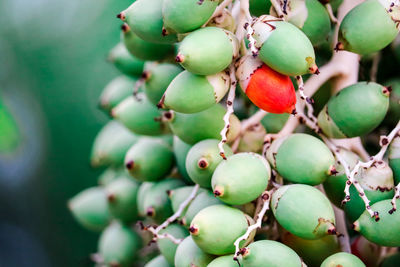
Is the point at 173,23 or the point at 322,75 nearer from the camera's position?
the point at 173,23

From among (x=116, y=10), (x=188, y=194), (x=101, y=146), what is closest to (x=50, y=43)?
(x=116, y=10)

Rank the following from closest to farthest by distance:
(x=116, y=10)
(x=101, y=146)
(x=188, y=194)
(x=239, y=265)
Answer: (x=239, y=265) < (x=188, y=194) < (x=101, y=146) < (x=116, y=10)

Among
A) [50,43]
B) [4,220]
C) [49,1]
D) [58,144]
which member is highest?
[49,1]

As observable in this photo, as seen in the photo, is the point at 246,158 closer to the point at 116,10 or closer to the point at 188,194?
the point at 188,194

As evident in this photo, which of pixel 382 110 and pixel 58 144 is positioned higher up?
pixel 382 110

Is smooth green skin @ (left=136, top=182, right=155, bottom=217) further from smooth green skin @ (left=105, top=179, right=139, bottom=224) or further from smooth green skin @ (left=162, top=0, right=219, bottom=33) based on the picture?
smooth green skin @ (left=162, top=0, right=219, bottom=33)

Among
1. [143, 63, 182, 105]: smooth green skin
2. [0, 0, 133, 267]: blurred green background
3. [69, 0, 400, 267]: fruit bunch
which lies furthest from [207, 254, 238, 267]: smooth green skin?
[0, 0, 133, 267]: blurred green background

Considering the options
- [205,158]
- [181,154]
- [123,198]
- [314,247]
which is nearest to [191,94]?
[205,158]

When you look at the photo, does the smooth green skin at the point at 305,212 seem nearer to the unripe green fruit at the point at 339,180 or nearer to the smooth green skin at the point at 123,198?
the unripe green fruit at the point at 339,180
